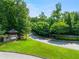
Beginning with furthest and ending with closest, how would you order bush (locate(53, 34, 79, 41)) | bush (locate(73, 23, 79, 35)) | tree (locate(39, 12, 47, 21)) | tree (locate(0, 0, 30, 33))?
tree (locate(39, 12, 47, 21)) < bush (locate(73, 23, 79, 35)) < bush (locate(53, 34, 79, 41)) < tree (locate(0, 0, 30, 33))

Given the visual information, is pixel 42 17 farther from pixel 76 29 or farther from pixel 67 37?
pixel 67 37

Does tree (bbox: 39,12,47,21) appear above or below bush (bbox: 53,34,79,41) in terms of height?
above

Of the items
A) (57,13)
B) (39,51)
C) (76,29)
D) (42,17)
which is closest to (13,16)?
(39,51)

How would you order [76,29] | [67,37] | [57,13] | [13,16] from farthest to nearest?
[57,13], [76,29], [67,37], [13,16]


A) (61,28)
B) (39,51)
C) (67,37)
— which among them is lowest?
(67,37)

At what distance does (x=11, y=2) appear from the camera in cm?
4078

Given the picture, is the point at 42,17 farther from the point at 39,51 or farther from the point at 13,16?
the point at 39,51

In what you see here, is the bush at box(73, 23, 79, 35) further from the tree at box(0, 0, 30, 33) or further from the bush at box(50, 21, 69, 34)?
the tree at box(0, 0, 30, 33)

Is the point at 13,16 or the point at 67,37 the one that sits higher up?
the point at 13,16

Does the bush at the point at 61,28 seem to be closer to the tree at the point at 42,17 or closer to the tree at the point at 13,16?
the tree at the point at 13,16

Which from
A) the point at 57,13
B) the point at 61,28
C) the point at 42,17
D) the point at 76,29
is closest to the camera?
the point at 76,29

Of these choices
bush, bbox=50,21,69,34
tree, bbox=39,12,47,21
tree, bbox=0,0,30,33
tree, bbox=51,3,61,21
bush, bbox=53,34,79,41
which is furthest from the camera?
tree, bbox=39,12,47,21

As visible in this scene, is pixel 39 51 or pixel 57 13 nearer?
pixel 39 51

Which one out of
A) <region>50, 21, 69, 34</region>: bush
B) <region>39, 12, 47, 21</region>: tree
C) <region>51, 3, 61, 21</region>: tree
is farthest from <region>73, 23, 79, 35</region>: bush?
<region>39, 12, 47, 21</region>: tree
